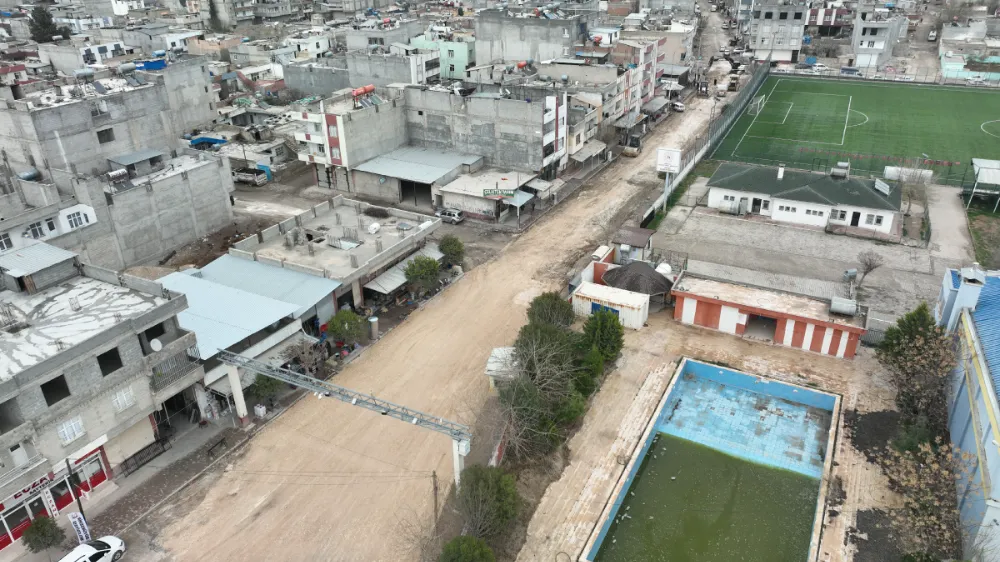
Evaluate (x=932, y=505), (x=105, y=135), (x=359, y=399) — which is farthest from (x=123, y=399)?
(x=105, y=135)

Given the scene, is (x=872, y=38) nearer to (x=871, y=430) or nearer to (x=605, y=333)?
(x=871, y=430)

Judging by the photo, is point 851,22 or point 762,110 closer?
point 762,110

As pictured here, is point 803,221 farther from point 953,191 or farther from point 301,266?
point 301,266

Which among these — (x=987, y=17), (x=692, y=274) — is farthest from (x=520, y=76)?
(x=987, y=17)

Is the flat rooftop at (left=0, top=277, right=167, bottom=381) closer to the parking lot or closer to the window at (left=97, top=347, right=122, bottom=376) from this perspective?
the window at (left=97, top=347, right=122, bottom=376)

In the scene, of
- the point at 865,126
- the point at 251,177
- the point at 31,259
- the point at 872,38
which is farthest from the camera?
the point at 872,38

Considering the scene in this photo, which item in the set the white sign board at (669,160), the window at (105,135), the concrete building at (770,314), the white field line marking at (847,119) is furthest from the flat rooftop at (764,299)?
the window at (105,135)

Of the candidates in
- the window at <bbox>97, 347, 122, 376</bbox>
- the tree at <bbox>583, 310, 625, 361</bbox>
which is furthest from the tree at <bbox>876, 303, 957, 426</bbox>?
the window at <bbox>97, 347, 122, 376</bbox>
